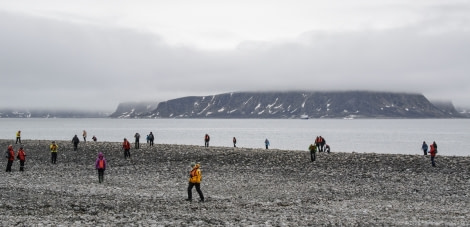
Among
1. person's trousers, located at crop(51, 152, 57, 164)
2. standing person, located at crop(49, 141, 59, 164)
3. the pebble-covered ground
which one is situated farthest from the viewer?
person's trousers, located at crop(51, 152, 57, 164)

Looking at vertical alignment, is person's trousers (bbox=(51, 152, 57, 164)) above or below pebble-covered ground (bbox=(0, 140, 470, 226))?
above

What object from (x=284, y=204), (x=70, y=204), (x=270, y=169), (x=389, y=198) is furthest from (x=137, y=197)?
(x=270, y=169)

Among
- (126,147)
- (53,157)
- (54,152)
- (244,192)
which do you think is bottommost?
(244,192)

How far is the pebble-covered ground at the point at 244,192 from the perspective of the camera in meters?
19.2

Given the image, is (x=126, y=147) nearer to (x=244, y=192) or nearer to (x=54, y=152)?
(x=54, y=152)

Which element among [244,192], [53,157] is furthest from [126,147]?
[244,192]

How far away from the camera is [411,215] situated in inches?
806

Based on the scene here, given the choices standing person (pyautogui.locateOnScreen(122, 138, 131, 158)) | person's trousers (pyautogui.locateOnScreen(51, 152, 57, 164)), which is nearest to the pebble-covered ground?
standing person (pyautogui.locateOnScreen(122, 138, 131, 158))

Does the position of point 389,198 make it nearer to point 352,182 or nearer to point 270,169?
point 352,182

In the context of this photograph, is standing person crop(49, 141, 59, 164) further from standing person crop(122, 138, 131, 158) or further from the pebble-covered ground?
standing person crop(122, 138, 131, 158)

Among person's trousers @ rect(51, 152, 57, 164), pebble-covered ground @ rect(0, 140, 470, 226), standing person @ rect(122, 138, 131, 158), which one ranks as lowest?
pebble-covered ground @ rect(0, 140, 470, 226)

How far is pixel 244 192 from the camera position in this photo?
92.6 ft

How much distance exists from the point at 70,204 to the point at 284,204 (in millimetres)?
9627

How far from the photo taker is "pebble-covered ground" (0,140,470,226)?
63.0 ft
